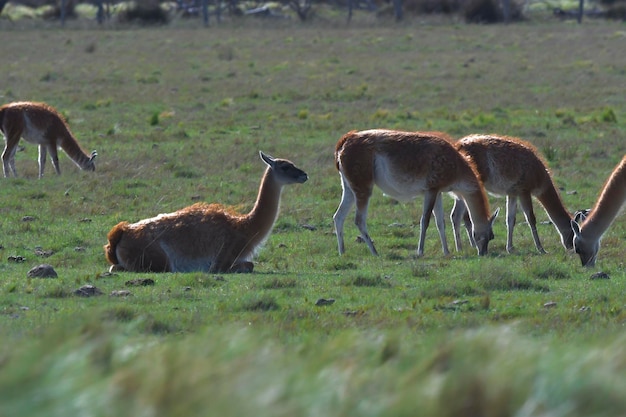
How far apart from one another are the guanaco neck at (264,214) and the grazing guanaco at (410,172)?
111 cm

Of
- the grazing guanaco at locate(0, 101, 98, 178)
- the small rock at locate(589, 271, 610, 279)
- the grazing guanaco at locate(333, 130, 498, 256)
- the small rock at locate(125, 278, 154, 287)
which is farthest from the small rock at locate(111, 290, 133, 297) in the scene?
the grazing guanaco at locate(0, 101, 98, 178)

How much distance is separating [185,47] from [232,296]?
37190mm

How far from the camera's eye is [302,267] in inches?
436

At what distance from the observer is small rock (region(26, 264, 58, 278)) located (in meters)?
9.89

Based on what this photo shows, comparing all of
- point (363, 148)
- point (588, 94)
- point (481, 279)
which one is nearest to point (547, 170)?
point (363, 148)

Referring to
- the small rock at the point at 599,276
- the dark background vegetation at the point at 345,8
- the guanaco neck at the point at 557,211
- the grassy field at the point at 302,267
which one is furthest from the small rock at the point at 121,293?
the dark background vegetation at the point at 345,8

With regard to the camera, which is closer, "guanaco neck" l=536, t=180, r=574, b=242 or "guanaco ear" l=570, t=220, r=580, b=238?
"guanaco ear" l=570, t=220, r=580, b=238

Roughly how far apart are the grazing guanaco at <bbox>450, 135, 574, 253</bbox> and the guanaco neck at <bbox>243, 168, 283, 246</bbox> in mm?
2476

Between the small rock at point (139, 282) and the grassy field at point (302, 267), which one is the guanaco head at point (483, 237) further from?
the small rock at point (139, 282)

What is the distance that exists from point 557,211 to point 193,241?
412cm

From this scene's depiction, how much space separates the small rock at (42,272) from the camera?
389 inches

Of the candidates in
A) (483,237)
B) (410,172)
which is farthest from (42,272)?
(483,237)

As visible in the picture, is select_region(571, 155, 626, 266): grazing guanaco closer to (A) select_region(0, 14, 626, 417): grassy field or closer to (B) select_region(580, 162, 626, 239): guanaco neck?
(B) select_region(580, 162, 626, 239): guanaco neck

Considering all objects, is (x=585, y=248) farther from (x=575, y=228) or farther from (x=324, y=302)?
(x=324, y=302)
